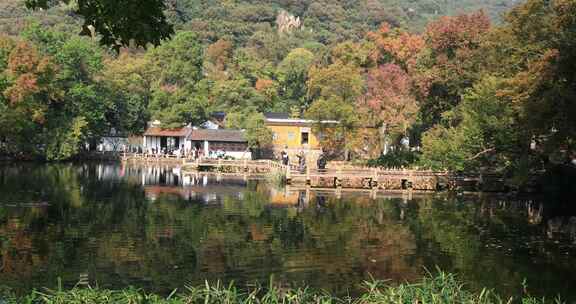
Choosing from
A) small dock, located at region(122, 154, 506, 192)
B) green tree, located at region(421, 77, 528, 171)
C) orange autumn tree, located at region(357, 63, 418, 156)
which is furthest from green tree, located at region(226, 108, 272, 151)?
green tree, located at region(421, 77, 528, 171)

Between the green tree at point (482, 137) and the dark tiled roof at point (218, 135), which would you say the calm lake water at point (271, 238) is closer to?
the green tree at point (482, 137)

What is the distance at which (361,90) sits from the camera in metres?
57.3

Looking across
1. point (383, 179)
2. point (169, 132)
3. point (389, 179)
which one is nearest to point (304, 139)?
point (169, 132)

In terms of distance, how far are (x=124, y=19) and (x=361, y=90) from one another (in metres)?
46.6

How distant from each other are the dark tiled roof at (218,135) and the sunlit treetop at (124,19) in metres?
51.3

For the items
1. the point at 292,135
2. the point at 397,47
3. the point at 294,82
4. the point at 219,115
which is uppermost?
the point at 397,47

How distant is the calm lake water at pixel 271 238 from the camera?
17750 mm

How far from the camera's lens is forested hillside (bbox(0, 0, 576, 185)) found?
97.5ft

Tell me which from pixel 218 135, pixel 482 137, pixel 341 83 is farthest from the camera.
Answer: pixel 218 135

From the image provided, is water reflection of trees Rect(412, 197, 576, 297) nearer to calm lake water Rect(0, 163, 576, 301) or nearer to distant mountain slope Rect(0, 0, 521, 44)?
calm lake water Rect(0, 163, 576, 301)

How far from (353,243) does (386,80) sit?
30.0m

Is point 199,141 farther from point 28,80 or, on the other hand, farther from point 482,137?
point 482,137

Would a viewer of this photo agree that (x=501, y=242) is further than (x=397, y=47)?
No

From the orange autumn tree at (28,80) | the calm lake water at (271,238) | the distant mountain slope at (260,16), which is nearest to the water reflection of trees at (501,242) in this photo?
the calm lake water at (271,238)
